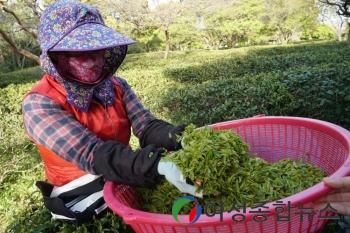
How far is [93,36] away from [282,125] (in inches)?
48.2

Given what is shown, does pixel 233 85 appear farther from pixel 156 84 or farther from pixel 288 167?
pixel 156 84

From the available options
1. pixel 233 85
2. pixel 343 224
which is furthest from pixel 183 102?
pixel 343 224

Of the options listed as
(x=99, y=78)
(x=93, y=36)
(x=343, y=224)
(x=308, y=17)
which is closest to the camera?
(x=343, y=224)

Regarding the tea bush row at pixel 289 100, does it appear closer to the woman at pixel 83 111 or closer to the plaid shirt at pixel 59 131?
the woman at pixel 83 111

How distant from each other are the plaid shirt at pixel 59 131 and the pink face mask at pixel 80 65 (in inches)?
7.2

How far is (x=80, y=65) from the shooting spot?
5.61 feet

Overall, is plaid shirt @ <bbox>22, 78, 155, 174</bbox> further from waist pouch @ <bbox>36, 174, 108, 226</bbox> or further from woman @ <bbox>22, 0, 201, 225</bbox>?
waist pouch @ <bbox>36, 174, 108, 226</bbox>

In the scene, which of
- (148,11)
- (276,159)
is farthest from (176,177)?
(148,11)

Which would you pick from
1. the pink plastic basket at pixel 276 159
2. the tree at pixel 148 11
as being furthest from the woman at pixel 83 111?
the tree at pixel 148 11

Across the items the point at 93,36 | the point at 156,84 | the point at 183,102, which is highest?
the point at 93,36

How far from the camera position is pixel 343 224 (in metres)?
1.49

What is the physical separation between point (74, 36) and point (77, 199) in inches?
33.3

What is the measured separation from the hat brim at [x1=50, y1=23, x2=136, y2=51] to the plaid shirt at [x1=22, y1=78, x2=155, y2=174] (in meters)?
0.30

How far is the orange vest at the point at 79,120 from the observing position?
1.71m
